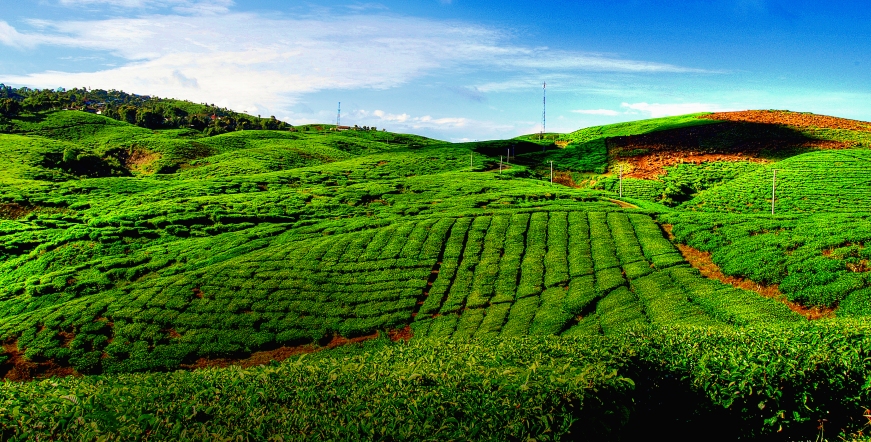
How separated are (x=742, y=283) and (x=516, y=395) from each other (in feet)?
84.6

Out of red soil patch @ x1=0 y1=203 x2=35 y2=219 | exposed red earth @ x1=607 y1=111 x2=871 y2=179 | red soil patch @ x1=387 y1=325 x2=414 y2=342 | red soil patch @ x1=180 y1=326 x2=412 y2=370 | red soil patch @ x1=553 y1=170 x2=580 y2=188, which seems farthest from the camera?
red soil patch @ x1=553 y1=170 x2=580 y2=188

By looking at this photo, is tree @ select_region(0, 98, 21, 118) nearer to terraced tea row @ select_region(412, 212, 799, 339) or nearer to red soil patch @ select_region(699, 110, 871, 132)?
terraced tea row @ select_region(412, 212, 799, 339)

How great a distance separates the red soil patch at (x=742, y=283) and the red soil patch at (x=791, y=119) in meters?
71.8

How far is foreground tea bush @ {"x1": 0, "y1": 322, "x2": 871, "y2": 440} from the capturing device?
8.49 meters

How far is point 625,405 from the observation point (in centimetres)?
971

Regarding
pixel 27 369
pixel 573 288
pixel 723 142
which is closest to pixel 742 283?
pixel 573 288

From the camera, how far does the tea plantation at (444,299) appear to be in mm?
9266

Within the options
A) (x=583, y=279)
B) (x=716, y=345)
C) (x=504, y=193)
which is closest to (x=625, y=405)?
(x=716, y=345)

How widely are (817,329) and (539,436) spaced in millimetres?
9527

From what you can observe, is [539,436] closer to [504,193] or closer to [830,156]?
[504,193]

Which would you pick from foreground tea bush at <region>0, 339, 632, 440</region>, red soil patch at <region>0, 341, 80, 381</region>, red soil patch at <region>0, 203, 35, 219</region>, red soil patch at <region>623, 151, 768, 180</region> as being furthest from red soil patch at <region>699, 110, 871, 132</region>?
red soil patch at <region>0, 203, 35, 219</region>

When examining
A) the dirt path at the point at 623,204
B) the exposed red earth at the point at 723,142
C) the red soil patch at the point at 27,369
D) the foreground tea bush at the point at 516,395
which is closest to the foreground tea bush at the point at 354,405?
the foreground tea bush at the point at 516,395

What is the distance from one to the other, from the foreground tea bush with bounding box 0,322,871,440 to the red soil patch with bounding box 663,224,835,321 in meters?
13.7

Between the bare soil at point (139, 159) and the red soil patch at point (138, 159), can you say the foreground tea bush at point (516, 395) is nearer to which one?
the bare soil at point (139, 159)
